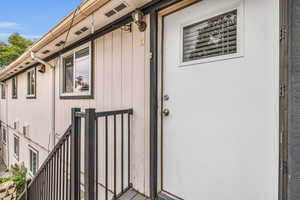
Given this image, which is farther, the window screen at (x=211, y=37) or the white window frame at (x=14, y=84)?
the white window frame at (x=14, y=84)

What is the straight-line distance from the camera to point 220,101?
1.64 metres

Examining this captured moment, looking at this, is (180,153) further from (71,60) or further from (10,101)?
(10,101)

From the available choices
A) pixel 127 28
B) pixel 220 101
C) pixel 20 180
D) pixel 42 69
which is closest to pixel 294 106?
pixel 220 101

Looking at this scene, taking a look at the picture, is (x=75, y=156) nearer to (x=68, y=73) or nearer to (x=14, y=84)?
(x=68, y=73)

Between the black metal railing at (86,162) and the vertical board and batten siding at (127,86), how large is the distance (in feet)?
0.18

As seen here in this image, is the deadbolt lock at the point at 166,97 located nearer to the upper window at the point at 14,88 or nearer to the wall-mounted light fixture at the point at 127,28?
the wall-mounted light fixture at the point at 127,28

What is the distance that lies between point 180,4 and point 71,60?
3.03 meters

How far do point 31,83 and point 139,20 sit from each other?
5.82 metres

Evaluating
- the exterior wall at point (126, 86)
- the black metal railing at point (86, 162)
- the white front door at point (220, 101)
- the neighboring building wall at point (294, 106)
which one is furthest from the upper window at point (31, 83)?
the neighboring building wall at point (294, 106)

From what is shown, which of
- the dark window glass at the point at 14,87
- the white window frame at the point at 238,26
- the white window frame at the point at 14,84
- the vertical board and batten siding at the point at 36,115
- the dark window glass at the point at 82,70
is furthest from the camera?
the dark window glass at the point at 14,87

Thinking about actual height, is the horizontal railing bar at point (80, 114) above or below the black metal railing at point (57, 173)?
above

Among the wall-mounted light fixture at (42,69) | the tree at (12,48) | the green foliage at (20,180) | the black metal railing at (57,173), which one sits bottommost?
the green foliage at (20,180)

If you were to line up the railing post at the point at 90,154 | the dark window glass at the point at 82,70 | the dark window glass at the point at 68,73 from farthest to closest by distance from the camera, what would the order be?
the dark window glass at the point at 68,73, the dark window glass at the point at 82,70, the railing post at the point at 90,154

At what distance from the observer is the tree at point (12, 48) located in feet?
56.7
